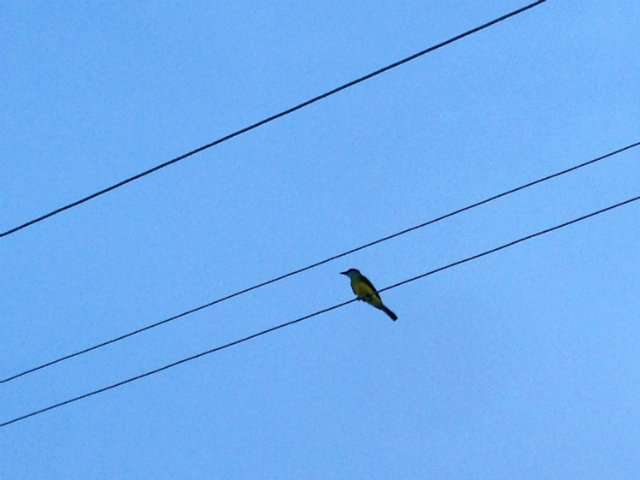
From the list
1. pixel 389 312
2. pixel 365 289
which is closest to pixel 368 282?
pixel 365 289

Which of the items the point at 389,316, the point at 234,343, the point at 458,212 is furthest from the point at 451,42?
the point at 389,316

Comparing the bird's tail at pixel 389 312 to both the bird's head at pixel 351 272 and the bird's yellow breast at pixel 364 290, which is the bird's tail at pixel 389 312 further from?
the bird's head at pixel 351 272

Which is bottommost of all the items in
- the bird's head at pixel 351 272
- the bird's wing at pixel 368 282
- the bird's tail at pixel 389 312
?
the bird's tail at pixel 389 312

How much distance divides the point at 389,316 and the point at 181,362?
6.53 meters

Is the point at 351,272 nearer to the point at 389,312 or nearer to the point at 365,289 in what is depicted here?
the point at 365,289

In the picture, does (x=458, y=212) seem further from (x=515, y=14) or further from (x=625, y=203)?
(x=515, y=14)

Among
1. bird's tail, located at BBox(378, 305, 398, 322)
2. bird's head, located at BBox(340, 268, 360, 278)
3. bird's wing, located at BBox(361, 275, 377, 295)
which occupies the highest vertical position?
bird's head, located at BBox(340, 268, 360, 278)

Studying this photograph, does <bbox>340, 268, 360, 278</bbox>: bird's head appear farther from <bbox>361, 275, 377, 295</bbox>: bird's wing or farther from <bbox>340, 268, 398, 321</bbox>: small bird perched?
<bbox>361, 275, 377, 295</bbox>: bird's wing

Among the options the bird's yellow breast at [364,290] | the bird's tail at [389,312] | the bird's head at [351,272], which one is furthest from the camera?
the bird's head at [351,272]

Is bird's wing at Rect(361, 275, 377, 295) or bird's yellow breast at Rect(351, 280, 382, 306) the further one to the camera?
bird's wing at Rect(361, 275, 377, 295)

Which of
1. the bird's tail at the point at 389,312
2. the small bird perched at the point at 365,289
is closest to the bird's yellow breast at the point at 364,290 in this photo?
the small bird perched at the point at 365,289

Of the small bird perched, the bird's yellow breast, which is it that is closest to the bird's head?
the small bird perched

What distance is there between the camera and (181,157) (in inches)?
344

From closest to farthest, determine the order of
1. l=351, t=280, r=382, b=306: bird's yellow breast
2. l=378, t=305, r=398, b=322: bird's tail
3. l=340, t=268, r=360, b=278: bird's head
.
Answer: l=351, t=280, r=382, b=306: bird's yellow breast → l=378, t=305, r=398, b=322: bird's tail → l=340, t=268, r=360, b=278: bird's head
